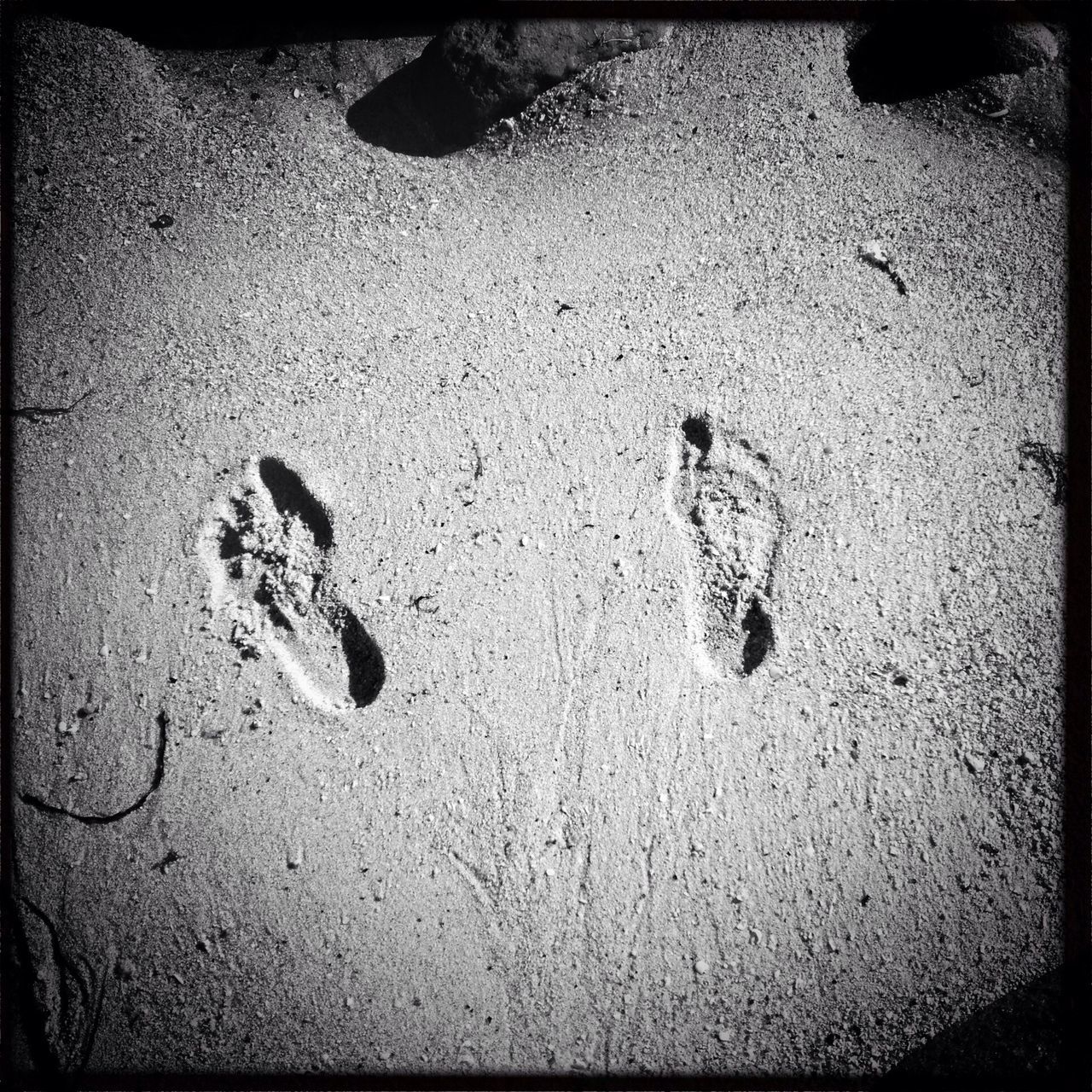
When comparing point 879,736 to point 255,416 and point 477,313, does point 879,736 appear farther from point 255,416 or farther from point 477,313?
point 255,416

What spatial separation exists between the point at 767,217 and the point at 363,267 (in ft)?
3.94

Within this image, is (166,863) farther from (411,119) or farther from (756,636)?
(411,119)

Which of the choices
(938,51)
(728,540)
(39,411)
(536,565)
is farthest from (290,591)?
(938,51)

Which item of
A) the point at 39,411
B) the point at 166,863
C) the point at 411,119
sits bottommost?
the point at 166,863

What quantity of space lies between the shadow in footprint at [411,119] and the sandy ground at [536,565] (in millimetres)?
55

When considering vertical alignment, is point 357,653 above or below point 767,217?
below

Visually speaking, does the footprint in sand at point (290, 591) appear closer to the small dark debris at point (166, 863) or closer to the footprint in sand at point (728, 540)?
the small dark debris at point (166, 863)

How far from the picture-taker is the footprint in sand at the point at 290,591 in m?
1.74

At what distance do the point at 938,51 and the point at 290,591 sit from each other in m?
2.51

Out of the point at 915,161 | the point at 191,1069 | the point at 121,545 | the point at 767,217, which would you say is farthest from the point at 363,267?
the point at 191,1069

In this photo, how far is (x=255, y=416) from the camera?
71.7 inches

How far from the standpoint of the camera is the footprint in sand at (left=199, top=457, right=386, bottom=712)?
5.71 feet

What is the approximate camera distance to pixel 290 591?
176cm

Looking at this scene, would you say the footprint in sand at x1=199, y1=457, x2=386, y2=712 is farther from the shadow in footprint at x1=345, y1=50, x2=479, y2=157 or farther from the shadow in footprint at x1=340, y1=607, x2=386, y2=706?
the shadow in footprint at x1=345, y1=50, x2=479, y2=157
